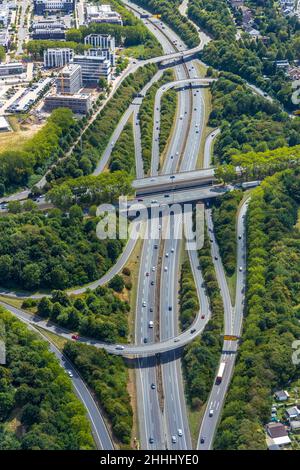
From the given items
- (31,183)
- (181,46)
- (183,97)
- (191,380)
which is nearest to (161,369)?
(191,380)

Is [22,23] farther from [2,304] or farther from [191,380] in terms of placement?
[191,380]

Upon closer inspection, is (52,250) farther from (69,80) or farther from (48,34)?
(48,34)

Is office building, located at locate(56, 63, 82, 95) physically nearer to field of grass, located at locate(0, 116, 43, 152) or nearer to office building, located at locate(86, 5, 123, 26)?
field of grass, located at locate(0, 116, 43, 152)

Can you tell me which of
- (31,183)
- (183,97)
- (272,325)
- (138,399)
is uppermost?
(183,97)

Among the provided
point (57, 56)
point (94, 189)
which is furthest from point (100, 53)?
point (94, 189)

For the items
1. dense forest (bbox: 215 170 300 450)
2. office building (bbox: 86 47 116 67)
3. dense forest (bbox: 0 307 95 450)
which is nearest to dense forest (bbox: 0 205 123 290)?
dense forest (bbox: 0 307 95 450)

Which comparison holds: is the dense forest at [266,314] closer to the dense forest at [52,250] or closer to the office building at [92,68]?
the dense forest at [52,250]

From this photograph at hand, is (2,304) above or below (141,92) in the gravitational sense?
below
